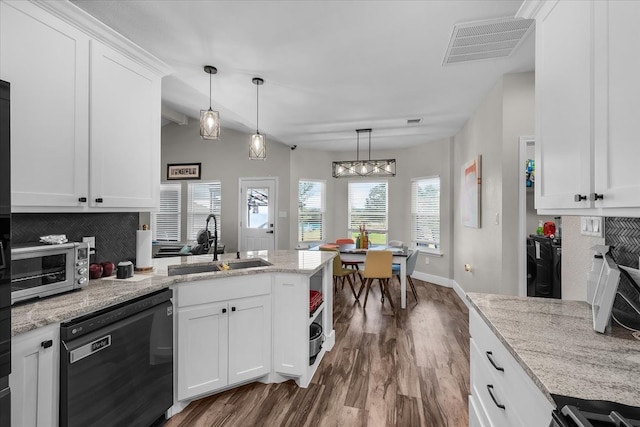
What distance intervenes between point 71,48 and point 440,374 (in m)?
3.44

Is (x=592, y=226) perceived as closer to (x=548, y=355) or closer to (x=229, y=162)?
(x=548, y=355)

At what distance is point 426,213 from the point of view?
606 cm

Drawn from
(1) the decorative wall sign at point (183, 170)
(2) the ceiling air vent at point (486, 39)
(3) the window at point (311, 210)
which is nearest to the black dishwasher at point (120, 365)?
(2) the ceiling air vent at point (486, 39)

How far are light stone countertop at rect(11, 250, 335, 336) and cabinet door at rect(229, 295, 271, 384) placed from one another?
25 cm

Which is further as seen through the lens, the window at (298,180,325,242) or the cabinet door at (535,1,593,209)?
the window at (298,180,325,242)

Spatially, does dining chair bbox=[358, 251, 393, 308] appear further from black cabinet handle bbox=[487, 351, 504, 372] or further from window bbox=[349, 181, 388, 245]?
black cabinet handle bbox=[487, 351, 504, 372]

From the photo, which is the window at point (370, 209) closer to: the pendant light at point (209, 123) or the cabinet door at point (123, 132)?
the pendant light at point (209, 123)

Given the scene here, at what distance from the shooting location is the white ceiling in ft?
7.38

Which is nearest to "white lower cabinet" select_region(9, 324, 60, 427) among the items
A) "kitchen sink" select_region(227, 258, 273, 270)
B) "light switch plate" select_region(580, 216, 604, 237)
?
"kitchen sink" select_region(227, 258, 273, 270)

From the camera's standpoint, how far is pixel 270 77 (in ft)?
11.0

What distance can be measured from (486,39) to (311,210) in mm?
4681

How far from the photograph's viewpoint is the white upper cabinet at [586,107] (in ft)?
3.01

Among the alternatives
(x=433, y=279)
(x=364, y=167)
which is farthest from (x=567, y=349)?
(x=433, y=279)

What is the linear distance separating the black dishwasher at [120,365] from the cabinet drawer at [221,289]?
112 mm
